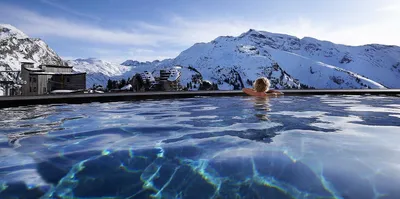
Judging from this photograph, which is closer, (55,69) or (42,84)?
(42,84)

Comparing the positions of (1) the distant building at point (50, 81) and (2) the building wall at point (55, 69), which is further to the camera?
(2) the building wall at point (55, 69)

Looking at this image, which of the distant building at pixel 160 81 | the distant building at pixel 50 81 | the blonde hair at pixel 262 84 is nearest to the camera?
the blonde hair at pixel 262 84

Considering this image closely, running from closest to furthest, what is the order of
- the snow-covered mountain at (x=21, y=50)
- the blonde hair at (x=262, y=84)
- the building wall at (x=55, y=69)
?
the blonde hair at (x=262, y=84)
the building wall at (x=55, y=69)
the snow-covered mountain at (x=21, y=50)

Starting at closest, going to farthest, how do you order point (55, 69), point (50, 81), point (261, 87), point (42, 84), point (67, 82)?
point (261, 87)
point (50, 81)
point (42, 84)
point (67, 82)
point (55, 69)

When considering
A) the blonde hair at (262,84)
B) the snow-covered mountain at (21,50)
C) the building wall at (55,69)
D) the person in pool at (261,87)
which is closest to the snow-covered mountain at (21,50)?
the snow-covered mountain at (21,50)

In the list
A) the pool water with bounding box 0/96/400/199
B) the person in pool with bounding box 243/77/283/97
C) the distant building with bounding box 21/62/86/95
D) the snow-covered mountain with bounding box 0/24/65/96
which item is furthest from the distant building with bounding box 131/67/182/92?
the snow-covered mountain with bounding box 0/24/65/96

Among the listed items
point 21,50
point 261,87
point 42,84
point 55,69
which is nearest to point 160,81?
point 42,84

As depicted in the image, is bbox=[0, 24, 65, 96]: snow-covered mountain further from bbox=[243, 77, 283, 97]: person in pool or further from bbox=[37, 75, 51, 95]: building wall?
bbox=[243, 77, 283, 97]: person in pool

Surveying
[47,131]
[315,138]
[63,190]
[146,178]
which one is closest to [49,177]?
[63,190]

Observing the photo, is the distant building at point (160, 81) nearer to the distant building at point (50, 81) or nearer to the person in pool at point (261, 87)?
the distant building at point (50, 81)

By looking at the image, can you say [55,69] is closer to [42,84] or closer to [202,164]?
[42,84]

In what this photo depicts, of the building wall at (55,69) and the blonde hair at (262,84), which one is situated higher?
the building wall at (55,69)

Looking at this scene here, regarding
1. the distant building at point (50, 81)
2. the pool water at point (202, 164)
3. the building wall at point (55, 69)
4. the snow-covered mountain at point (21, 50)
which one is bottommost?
the pool water at point (202, 164)

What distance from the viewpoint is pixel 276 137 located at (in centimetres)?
359
